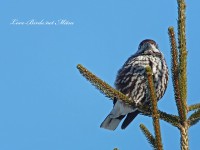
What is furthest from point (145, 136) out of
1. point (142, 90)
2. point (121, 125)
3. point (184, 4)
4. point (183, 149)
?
point (121, 125)

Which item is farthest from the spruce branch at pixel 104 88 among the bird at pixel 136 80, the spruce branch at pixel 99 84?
the bird at pixel 136 80

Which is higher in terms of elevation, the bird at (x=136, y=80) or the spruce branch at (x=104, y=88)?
the bird at (x=136, y=80)

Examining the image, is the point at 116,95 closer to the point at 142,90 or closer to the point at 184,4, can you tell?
the point at 184,4

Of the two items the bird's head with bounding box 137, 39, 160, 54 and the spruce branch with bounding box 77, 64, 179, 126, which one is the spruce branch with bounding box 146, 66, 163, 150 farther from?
the bird's head with bounding box 137, 39, 160, 54

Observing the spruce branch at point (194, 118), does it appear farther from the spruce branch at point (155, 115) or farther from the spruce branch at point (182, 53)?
the spruce branch at point (155, 115)

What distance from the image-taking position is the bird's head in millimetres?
5941

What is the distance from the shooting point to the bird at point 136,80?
5336mm

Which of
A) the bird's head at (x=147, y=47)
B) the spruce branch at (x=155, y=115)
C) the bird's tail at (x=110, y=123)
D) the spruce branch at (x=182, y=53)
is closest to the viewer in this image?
the spruce branch at (x=155, y=115)

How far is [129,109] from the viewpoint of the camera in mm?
5648

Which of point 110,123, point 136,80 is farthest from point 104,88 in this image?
point 110,123

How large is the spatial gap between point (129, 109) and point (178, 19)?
2.88 meters

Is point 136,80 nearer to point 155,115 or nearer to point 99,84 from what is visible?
point 99,84

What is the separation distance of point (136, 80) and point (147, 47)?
33.8 inches

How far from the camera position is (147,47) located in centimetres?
605
